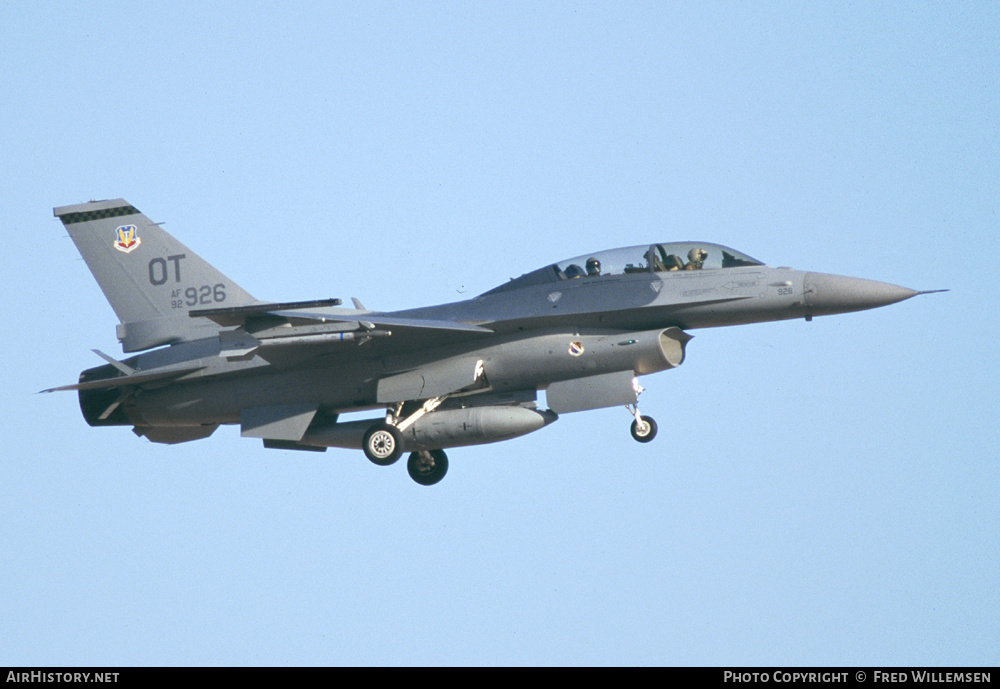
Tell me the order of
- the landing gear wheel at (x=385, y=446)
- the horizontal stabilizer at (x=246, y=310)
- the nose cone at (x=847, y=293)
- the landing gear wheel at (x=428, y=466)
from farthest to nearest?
the landing gear wheel at (x=428, y=466) → the landing gear wheel at (x=385, y=446) → the nose cone at (x=847, y=293) → the horizontal stabilizer at (x=246, y=310)

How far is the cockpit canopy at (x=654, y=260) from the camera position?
17.8 meters

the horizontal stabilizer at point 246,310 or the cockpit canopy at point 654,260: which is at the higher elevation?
→ the cockpit canopy at point 654,260

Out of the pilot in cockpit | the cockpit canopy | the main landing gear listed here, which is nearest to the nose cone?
the cockpit canopy

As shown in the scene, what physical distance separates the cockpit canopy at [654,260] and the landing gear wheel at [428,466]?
3495 millimetres

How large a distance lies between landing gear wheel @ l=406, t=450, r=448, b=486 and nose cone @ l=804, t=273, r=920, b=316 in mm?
6036

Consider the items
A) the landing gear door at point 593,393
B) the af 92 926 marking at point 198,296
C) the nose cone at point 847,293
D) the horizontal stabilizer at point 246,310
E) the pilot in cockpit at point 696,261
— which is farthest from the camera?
the af 92 926 marking at point 198,296

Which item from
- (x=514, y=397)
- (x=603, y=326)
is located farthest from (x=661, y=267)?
(x=514, y=397)

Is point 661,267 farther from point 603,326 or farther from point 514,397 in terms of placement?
point 514,397

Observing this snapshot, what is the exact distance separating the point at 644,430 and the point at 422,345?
3277 mm

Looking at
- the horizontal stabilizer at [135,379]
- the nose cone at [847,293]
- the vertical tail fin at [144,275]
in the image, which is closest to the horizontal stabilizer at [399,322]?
the horizontal stabilizer at [135,379]

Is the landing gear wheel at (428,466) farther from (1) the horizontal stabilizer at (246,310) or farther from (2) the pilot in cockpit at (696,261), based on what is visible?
(2) the pilot in cockpit at (696,261)
